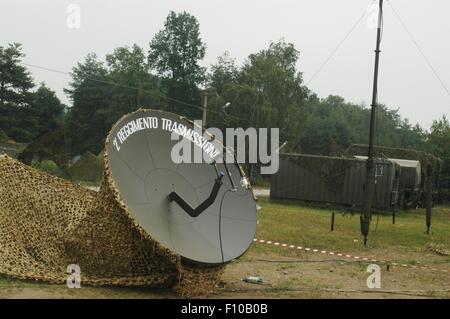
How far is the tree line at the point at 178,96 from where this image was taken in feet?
190

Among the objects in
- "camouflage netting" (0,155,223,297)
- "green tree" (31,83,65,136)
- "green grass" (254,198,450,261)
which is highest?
"green tree" (31,83,65,136)

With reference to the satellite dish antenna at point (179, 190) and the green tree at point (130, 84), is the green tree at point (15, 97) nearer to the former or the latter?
the green tree at point (130, 84)

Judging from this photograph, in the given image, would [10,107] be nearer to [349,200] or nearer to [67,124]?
[67,124]

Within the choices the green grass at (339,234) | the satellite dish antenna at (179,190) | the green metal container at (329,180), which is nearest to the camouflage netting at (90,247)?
the satellite dish antenna at (179,190)

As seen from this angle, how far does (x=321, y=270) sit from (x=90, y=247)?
5.40m

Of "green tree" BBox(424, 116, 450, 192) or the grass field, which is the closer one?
the grass field

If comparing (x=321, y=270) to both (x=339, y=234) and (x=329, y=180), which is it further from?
(x=329, y=180)

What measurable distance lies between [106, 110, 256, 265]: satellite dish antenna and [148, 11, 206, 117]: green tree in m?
73.3

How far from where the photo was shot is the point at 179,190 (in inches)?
402

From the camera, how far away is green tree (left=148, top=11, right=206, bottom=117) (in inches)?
Answer: 3319

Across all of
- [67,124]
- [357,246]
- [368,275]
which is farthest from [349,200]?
[67,124]

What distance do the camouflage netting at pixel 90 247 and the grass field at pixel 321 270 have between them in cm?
29

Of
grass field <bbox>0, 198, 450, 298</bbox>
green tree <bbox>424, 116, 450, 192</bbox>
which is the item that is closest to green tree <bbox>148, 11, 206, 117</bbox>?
green tree <bbox>424, 116, 450, 192</bbox>

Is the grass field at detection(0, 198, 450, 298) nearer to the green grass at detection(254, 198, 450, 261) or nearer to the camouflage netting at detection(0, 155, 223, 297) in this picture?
the green grass at detection(254, 198, 450, 261)
